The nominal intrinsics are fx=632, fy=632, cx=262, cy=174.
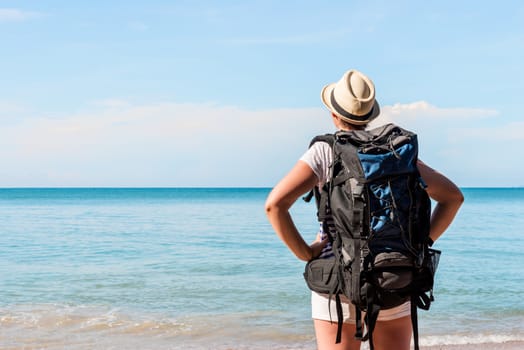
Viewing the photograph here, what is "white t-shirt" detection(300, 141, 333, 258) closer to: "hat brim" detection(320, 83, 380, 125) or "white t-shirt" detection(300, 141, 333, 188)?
"white t-shirt" detection(300, 141, 333, 188)

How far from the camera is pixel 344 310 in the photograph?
8.76 ft

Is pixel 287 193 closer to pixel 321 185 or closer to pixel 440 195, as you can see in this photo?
pixel 321 185

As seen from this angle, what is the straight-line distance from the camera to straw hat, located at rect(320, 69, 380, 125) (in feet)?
9.14

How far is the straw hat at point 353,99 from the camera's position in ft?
9.14

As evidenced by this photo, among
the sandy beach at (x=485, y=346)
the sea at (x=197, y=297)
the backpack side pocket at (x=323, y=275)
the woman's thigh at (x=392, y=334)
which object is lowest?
the sea at (x=197, y=297)

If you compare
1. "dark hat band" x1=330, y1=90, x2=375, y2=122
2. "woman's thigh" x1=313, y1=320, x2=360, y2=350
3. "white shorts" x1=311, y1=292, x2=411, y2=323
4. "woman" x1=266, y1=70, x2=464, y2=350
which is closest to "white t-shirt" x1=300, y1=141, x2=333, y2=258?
"woman" x1=266, y1=70, x2=464, y2=350

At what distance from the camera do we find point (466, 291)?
11.0 meters

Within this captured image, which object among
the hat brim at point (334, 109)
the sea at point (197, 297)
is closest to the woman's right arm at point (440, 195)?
the hat brim at point (334, 109)

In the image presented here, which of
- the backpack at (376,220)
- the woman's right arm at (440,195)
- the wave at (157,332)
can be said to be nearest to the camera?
the backpack at (376,220)

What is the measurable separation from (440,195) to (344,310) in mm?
697

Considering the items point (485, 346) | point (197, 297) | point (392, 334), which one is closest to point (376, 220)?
point (392, 334)

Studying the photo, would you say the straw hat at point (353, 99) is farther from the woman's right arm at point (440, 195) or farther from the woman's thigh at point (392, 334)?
the woman's thigh at point (392, 334)

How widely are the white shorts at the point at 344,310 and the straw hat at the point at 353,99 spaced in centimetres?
79

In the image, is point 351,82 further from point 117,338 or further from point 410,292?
point 117,338
